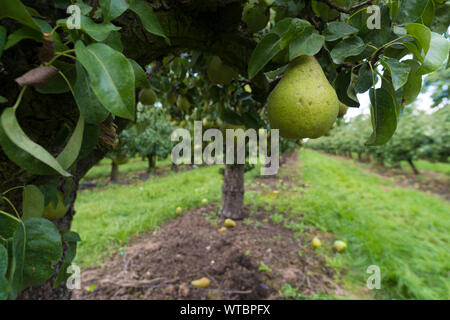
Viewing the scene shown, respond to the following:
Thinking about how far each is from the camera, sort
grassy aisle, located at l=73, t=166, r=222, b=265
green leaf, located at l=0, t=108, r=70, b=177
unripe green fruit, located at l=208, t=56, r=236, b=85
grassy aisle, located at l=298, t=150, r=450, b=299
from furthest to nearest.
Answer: grassy aisle, located at l=73, t=166, r=222, b=265, grassy aisle, located at l=298, t=150, r=450, b=299, unripe green fruit, located at l=208, t=56, r=236, b=85, green leaf, located at l=0, t=108, r=70, b=177

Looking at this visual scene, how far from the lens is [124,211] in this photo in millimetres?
4504

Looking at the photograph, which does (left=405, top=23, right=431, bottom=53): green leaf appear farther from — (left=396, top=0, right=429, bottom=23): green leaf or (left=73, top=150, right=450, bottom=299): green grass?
(left=73, top=150, right=450, bottom=299): green grass

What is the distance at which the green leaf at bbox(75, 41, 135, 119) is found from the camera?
362 millimetres

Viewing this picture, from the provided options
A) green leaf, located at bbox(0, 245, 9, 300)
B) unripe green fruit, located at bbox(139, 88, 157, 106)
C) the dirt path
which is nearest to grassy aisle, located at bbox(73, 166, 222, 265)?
the dirt path

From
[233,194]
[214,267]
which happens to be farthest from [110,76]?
[233,194]

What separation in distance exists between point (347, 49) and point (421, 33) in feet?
0.47

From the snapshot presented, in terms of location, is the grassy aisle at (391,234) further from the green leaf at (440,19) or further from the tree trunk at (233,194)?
the green leaf at (440,19)

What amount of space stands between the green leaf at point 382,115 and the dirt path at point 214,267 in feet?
6.13

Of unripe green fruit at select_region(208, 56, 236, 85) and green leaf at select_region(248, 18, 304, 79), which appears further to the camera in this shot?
unripe green fruit at select_region(208, 56, 236, 85)

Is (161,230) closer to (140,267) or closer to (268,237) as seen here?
(140,267)

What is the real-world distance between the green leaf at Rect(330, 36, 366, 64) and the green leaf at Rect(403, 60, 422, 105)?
0.14 metres

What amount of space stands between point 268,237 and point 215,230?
720 millimetres

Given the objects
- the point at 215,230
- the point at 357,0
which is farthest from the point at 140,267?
the point at 357,0

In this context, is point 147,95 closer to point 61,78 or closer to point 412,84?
point 61,78
